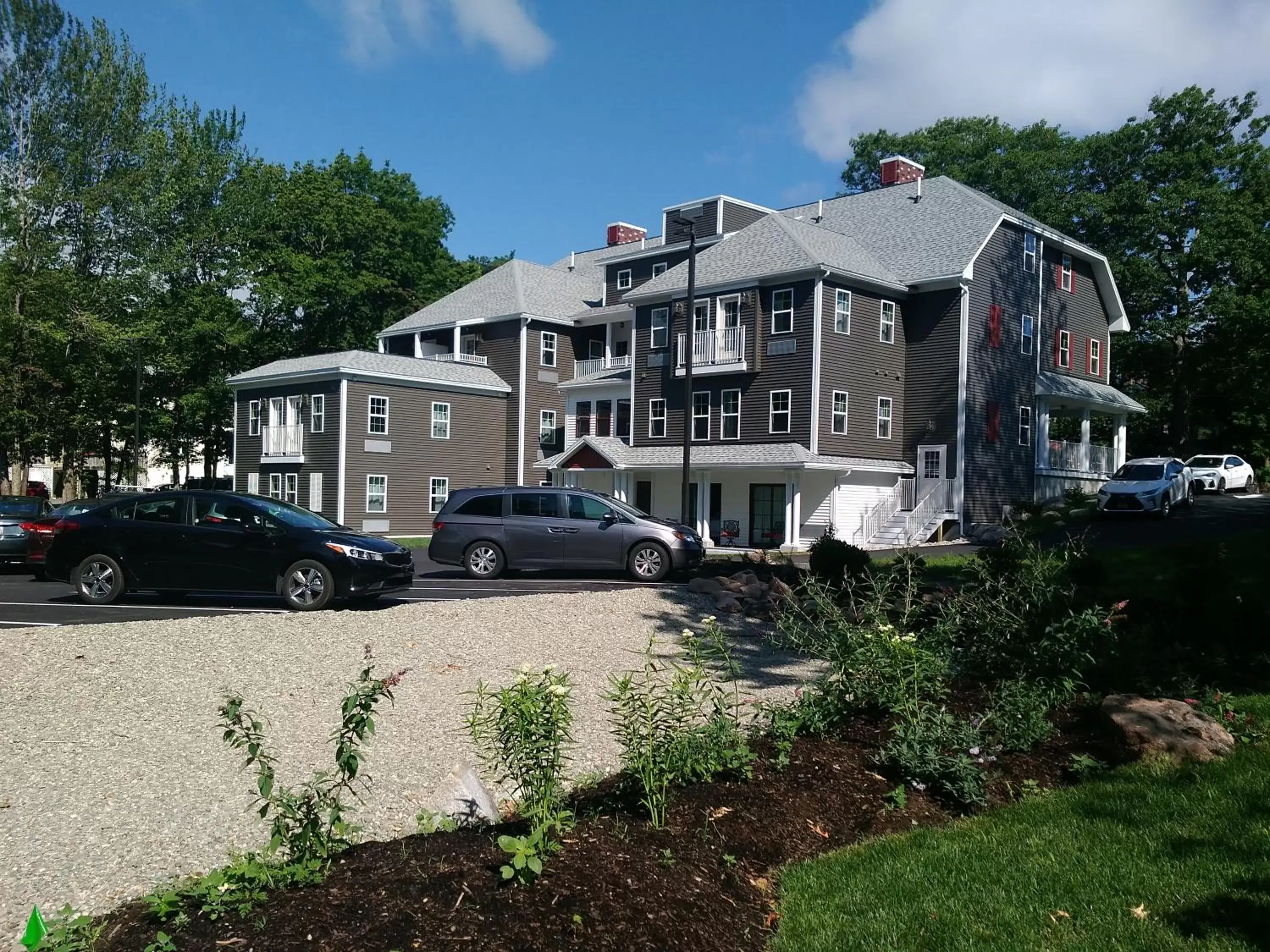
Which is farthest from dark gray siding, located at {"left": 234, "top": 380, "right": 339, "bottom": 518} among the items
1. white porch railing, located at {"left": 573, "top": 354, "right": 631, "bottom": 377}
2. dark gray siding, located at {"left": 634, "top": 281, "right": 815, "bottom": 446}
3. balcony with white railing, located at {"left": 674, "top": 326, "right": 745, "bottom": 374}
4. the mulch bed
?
the mulch bed

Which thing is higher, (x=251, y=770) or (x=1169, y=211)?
(x=1169, y=211)

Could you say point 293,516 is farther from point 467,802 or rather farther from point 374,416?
point 374,416

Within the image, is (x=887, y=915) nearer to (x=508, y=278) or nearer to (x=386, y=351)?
(x=508, y=278)

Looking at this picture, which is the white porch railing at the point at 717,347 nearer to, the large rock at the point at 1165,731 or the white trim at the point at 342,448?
the white trim at the point at 342,448

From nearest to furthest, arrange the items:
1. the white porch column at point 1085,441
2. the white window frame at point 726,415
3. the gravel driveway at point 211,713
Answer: the gravel driveway at point 211,713 → the white window frame at point 726,415 → the white porch column at point 1085,441

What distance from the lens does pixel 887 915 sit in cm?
420

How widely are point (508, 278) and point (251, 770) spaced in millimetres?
40772

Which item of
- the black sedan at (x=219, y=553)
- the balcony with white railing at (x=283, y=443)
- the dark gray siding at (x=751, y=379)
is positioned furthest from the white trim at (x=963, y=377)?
the balcony with white railing at (x=283, y=443)

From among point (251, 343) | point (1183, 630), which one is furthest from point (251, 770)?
point (251, 343)

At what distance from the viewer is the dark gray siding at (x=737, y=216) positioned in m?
40.1

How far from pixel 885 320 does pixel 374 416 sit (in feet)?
63.7

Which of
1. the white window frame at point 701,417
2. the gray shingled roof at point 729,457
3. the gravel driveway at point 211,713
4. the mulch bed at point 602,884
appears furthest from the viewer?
the white window frame at point 701,417

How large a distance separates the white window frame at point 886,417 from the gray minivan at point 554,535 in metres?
16.5

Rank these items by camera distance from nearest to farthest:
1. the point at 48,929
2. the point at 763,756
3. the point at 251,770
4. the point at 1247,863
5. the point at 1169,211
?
the point at 48,929 → the point at 1247,863 → the point at 763,756 → the point at 251,770 → the point at 1169,211
